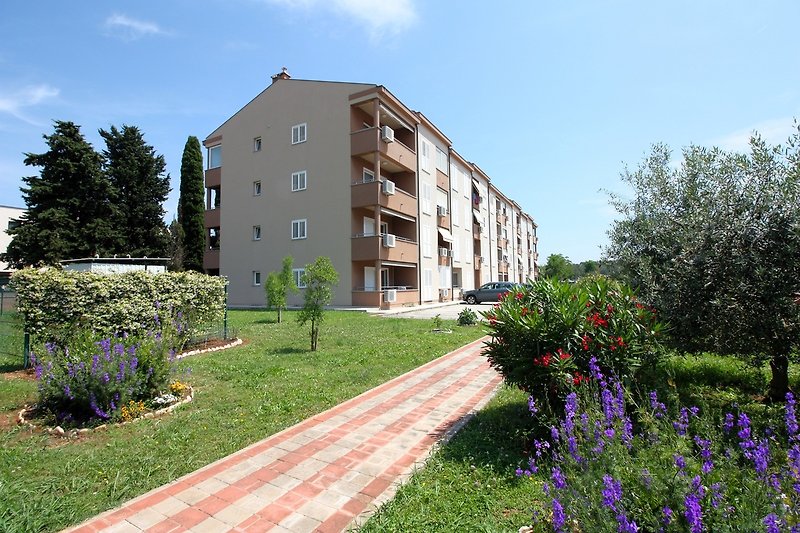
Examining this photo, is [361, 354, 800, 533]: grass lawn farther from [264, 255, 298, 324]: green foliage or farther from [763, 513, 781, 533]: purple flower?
[264, 255, 298, 324]: green foliage

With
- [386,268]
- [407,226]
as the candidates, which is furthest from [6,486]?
[407,226]

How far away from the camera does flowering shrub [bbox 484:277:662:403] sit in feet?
14.6

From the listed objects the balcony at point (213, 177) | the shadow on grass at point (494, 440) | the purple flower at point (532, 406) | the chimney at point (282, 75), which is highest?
the chimney at point (282, 75)

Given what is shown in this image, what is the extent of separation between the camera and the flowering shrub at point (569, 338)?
4457 millimetres

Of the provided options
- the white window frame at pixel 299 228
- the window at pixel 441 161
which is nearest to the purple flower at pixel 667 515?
the white window frame at pixel 299 228

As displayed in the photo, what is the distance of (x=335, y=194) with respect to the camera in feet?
91.5

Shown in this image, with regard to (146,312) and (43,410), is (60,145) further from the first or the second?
(43,410)

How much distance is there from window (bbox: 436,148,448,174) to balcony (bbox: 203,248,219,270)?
65.2 feet

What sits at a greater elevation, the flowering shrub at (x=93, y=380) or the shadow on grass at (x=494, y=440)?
the flowering shrub at (x=93, y=380)

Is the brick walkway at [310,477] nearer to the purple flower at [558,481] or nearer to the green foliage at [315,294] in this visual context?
the purple flower at [558,481]

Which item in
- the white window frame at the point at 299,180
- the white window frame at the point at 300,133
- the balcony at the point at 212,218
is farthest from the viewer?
the balcony at the point at 212,218

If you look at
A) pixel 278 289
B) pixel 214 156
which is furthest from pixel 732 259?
pixel 214 156

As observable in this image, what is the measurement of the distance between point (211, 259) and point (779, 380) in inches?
1342

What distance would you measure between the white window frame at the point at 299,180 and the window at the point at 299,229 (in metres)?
2.38
